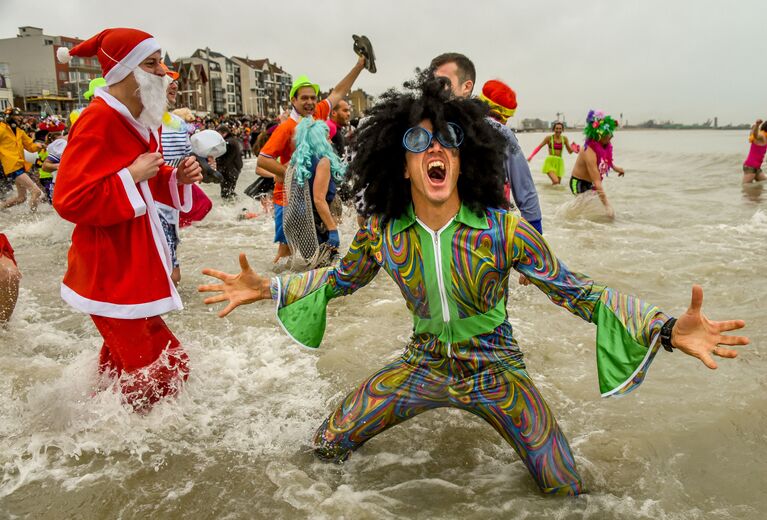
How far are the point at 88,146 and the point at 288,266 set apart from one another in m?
4.34

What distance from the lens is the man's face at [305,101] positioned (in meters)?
6.46

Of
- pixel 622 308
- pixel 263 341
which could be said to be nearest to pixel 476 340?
pixel 622 308

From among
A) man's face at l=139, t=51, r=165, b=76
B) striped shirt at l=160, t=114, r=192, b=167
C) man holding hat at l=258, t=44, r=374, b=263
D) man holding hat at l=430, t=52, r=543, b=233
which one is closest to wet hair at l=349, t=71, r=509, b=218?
man's face at l=139, t=51, r=165, b=76

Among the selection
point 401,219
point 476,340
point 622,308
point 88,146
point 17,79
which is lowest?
point 476,340

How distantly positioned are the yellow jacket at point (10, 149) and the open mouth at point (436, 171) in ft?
38.7

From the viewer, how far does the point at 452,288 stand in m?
2.67

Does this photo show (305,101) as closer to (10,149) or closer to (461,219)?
(461,219)

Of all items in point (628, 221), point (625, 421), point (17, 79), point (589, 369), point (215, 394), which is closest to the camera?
point (625, 421)

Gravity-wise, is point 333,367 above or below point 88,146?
below

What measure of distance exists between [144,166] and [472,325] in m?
1.74

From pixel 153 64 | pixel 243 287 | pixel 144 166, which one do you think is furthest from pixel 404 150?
pixel 153 64

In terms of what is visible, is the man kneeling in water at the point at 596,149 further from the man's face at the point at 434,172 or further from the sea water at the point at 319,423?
the man's face at the point at 434,172

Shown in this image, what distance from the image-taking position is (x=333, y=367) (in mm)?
4418

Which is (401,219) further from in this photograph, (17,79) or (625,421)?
(17,79)
